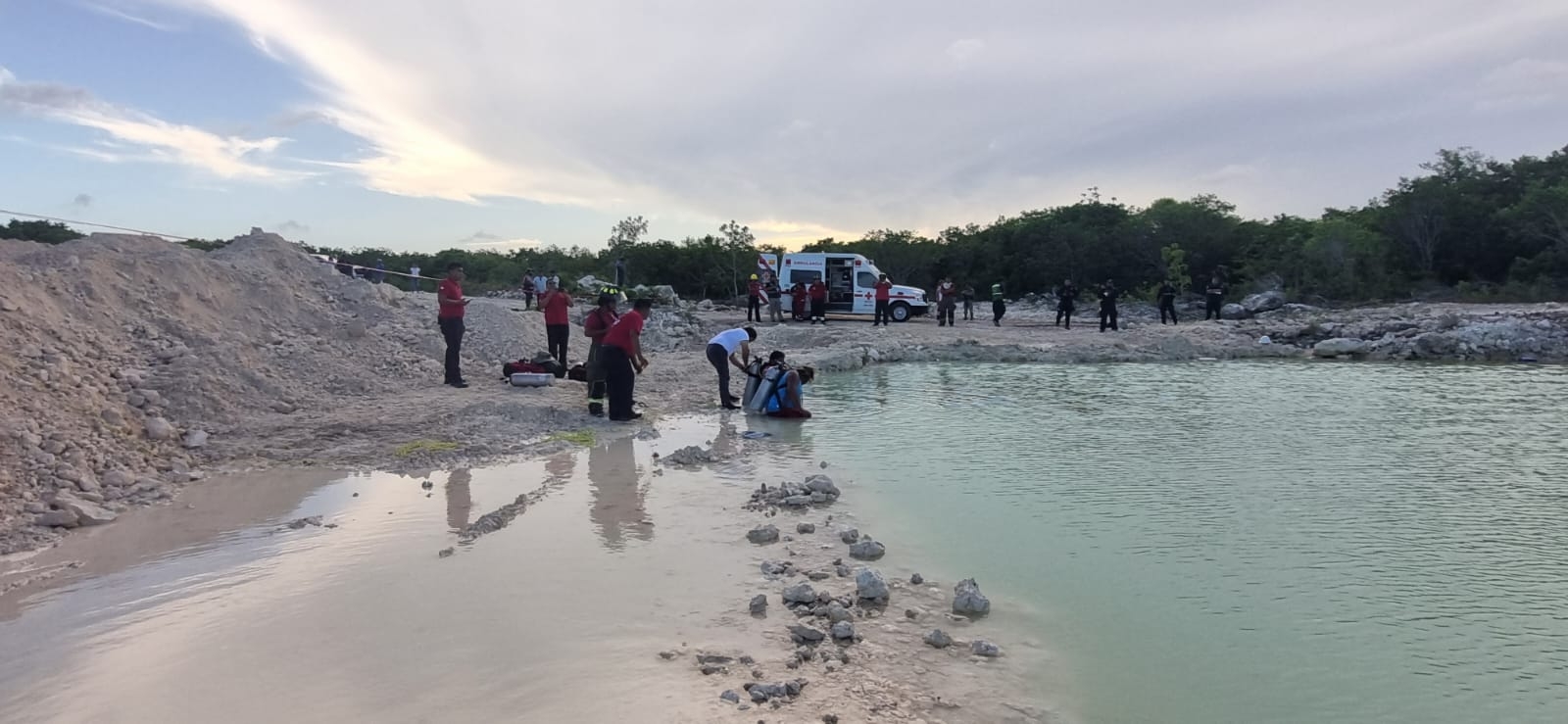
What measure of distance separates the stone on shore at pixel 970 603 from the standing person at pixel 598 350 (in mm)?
6675

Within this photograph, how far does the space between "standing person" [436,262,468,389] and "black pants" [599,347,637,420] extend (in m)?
2.40

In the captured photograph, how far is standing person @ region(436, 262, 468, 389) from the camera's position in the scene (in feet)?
38.6

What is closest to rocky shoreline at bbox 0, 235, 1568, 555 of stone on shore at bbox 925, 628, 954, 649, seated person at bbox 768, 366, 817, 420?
seated person at bbox 768, 366, 817, 420

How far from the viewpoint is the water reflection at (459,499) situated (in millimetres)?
6453

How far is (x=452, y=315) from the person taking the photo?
11.8 m

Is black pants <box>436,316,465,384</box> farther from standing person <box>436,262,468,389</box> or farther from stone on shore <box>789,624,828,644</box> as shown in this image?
stone on shore <box>789,624,828,644</box>

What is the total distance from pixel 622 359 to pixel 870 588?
20.3ft

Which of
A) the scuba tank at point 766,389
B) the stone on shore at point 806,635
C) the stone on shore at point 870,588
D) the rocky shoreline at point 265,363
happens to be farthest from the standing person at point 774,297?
the stone on shore at point 806,635

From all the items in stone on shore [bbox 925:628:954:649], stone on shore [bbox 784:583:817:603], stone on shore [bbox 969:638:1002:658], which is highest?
stone on shore [bbox 784:583:817:603]

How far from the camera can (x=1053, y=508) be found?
706cm

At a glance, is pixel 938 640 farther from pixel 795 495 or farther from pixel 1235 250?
pixel 1235 250

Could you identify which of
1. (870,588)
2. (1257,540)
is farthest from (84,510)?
(1257,540)

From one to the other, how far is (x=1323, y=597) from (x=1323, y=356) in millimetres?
16948

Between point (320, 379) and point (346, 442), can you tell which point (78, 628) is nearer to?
point (346, 442)
